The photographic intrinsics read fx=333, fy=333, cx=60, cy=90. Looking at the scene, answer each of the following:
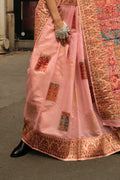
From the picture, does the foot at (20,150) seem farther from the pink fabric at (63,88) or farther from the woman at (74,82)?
the pink fabric at (63,88)

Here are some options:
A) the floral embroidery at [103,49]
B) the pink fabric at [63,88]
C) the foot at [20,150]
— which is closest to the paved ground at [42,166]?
the foot at [20,150]

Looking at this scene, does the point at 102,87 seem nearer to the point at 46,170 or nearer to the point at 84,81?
the point at 84,81

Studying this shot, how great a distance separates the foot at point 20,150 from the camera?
9.35 ft

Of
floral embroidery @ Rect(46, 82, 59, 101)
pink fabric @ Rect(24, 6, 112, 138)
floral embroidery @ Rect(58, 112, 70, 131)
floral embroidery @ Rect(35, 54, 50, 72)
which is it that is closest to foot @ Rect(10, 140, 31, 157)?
pink fabric @ Rect(24, 6, 112, 138)

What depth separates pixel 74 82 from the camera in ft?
9.25

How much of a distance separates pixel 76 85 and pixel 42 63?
1.13 ft

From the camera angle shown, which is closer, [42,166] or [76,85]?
[42,166]

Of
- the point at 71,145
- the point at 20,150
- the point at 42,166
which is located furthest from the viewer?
the point at 20,150

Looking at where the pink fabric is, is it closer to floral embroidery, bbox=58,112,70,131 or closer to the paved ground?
floral embroidery, bbox=58,112,70,131

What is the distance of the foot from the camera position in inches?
112

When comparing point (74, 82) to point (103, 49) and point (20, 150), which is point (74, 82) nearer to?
point (103, 49)

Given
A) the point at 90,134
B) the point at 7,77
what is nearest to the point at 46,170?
the point at 90,134

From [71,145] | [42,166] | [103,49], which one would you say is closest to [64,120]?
[71,145]

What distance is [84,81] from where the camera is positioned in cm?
280
